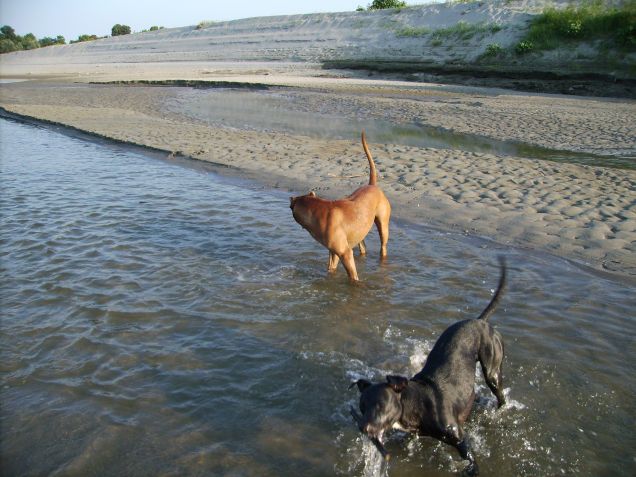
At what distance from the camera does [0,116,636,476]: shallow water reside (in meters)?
3.46

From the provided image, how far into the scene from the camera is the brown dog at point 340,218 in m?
5.60

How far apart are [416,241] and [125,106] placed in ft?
63.5

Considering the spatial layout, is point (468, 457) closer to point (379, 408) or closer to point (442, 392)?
point (442, 392)

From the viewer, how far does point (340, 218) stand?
5695 mm

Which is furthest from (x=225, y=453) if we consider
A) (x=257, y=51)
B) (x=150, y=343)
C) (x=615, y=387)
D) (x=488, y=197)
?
(x=257, y=51)

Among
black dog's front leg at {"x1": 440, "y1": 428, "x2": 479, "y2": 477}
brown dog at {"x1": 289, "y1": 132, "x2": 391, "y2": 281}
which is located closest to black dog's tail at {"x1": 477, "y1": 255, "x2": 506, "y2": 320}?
black dog's front leg at {"x1": 440, "y1": 428, "x2": 479, "y2": 477}

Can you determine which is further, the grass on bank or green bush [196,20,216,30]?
green bush [196,20,216,30]

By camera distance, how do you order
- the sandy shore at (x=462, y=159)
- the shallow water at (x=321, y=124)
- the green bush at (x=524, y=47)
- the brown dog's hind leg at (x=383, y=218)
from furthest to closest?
1. the green bush at (x=524, y=47)
2. the shallow water at (x=321, y=124)
3. the sandy shore at (x=462, y=159)
4. the brown dog's hind leg at (x=383, y=218)

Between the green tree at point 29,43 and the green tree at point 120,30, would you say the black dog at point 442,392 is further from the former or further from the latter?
the green tree at point 29,43

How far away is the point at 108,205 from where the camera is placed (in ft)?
29.9

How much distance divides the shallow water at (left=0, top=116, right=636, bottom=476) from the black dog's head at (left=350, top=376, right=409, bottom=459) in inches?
19.7

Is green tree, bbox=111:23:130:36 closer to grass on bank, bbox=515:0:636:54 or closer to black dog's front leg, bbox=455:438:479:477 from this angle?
grass on bank, bbox=515:0:636:54

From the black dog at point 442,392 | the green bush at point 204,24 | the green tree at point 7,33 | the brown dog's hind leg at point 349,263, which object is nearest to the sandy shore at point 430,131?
the brown dog's hind leg at point 349,263

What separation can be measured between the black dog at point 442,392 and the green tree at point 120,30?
307ft
